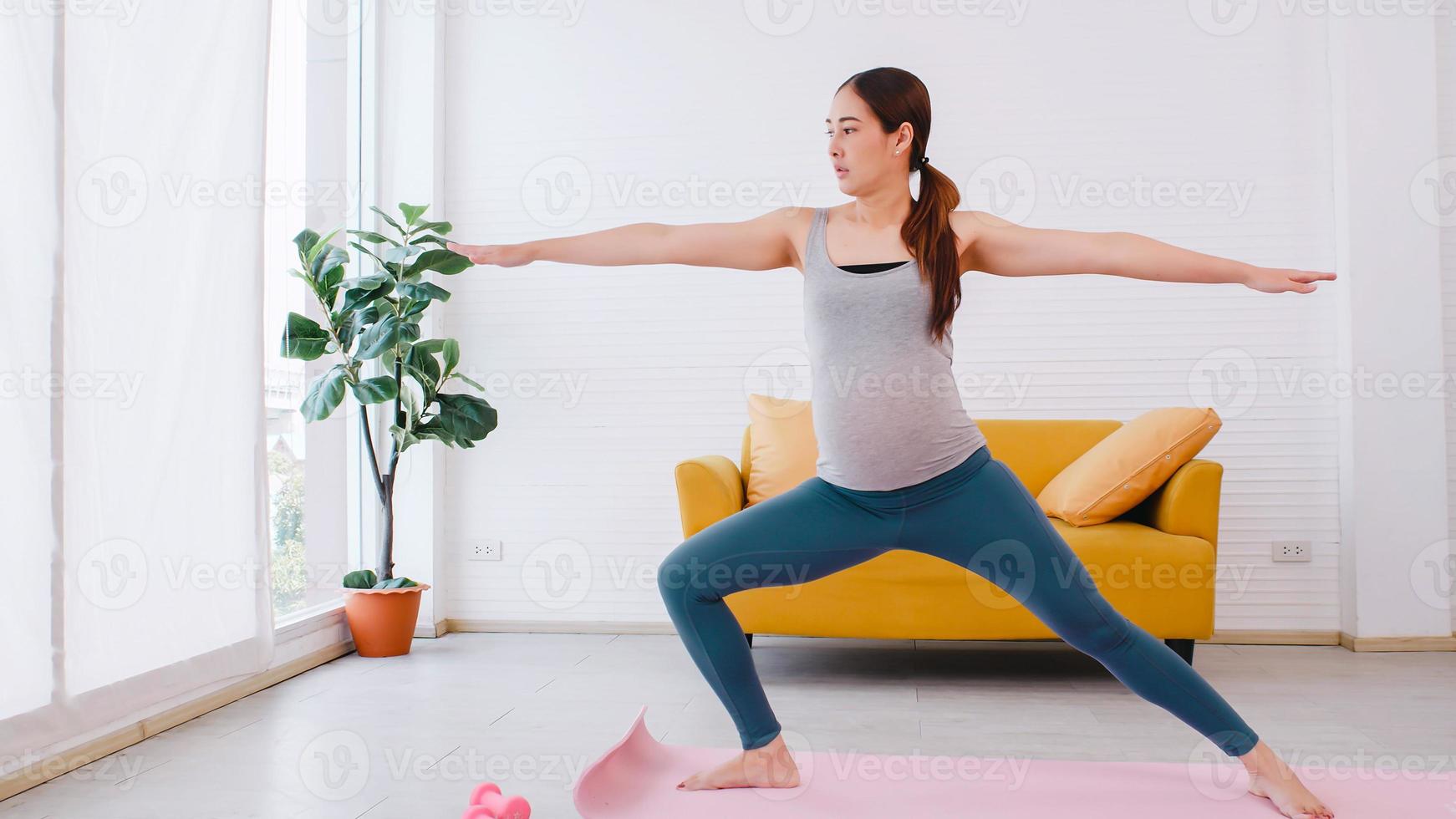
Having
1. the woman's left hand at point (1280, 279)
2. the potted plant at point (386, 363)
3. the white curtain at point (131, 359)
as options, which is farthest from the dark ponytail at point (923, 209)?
the potted plant at point (386, 363)

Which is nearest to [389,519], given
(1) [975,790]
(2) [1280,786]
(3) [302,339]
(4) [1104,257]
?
(3) [302,339]

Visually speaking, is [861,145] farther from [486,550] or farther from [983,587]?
[486,550]

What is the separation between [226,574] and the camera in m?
2.80

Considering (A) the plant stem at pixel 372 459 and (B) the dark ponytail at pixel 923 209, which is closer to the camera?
(B) the dark ponytail at pixel 923 209

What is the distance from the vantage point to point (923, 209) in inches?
77.2

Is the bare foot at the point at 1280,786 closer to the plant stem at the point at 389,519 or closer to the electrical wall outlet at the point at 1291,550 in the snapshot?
the electrical wall outlet at the point at 1291,550

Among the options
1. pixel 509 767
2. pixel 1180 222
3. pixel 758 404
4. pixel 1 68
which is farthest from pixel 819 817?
pixel 1180 222

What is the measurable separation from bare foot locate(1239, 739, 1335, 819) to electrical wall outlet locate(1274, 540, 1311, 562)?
2.22 m

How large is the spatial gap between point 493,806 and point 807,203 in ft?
9.63

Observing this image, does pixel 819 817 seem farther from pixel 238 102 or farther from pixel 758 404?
pixel 238 102

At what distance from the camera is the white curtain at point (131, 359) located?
7.27ft

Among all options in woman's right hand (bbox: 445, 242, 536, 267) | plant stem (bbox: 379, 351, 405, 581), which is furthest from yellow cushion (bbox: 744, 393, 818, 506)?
woman's right hand (bbox: 445, 242, 536, 267)

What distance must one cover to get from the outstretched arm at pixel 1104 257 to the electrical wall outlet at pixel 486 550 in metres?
2.83

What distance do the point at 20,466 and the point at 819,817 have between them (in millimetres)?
1876
